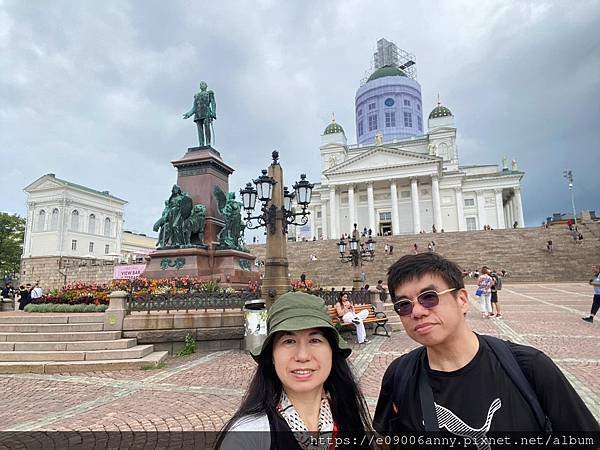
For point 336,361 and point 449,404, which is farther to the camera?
Result: point 336,361

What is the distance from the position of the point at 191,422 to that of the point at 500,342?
4.07 metres

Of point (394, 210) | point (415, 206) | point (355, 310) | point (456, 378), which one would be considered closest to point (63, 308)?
point (355, 310)

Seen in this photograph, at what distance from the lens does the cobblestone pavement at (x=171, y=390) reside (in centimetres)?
457

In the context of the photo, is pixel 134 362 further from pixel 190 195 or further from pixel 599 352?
pixel 599 352

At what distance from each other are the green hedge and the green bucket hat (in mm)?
9613

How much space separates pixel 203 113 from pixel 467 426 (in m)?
14.9

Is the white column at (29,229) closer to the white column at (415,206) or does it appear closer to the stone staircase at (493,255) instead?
the stone staircase at (493,255)

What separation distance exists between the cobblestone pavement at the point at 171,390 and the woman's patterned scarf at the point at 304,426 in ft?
10.8

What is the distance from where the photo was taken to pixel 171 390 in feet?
19.0

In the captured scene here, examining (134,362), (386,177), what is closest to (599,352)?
(134,362)

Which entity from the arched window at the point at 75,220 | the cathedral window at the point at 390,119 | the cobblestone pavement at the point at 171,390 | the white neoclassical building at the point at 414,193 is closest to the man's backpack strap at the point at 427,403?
the cobblestone pavement at the point at 171,390

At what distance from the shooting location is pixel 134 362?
7.25 meters

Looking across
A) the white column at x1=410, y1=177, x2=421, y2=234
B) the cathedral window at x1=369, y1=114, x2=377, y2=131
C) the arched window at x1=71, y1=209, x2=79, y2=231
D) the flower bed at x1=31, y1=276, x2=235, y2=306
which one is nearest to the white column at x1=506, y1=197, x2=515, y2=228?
the white column at x1=410, y1=177, x2=421, y2=234

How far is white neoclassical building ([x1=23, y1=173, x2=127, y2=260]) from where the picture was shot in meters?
58.0
